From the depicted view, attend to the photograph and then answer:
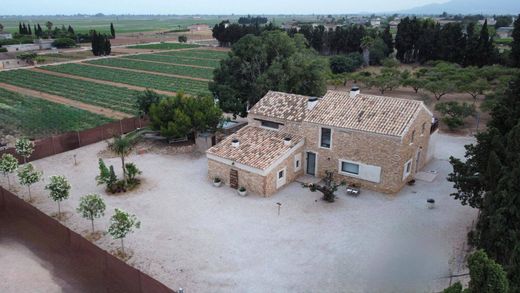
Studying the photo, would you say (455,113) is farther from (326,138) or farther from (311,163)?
(311,163)

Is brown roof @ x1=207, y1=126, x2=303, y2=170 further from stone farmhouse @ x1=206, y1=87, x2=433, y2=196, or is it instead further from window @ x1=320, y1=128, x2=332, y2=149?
window @ x1=320, y1=128, x2=332, y2=149

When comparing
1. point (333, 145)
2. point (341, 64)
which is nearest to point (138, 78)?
point (341, 64)

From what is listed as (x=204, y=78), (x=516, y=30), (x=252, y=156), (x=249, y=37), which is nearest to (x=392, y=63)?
(x=516, y=30)

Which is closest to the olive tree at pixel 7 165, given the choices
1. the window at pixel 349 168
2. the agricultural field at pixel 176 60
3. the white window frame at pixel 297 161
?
the white window frame at pixel 297 161

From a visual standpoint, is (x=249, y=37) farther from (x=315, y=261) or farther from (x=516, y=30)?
(x=516, y=30)

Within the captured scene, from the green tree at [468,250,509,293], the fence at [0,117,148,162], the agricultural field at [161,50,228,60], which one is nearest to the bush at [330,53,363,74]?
the agricultural field at [161,50,228,60]

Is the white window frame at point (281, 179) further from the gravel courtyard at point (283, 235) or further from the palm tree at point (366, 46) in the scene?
the palm tree at point (366, 46)
